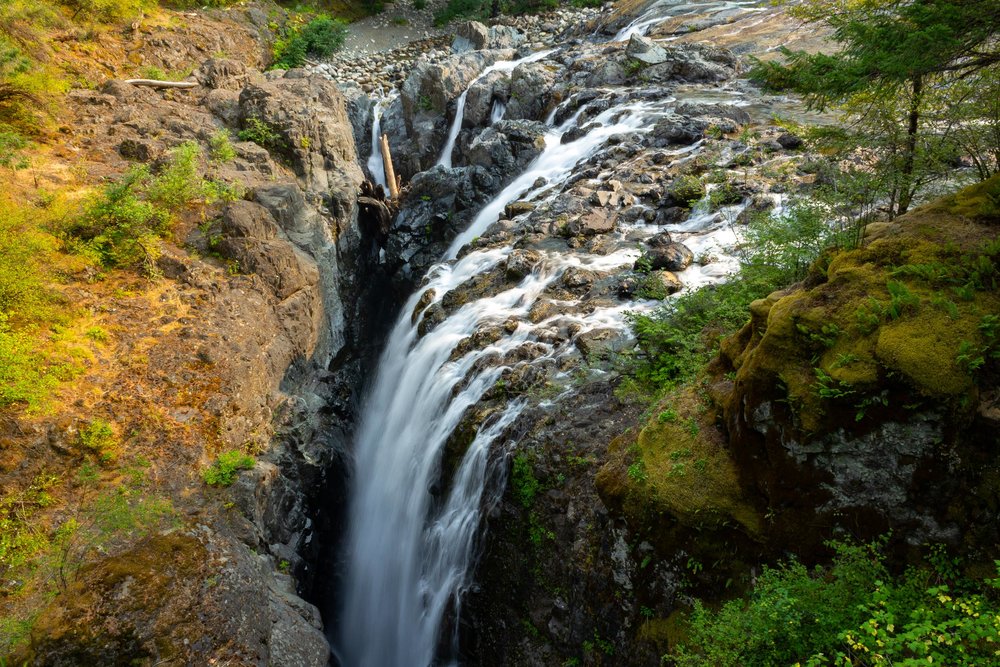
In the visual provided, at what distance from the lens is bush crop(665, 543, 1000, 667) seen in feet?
9.61

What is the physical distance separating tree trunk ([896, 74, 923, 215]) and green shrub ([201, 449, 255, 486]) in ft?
31.9

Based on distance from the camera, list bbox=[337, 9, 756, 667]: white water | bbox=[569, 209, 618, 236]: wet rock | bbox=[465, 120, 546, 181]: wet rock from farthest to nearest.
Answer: bbox=[465, 120, 546, 181]: wet rock < bbox=[569, 209, 618, 236]: wet rock < bbox=[337, 9, 756, 667]: white water

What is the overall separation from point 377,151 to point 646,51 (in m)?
11.5

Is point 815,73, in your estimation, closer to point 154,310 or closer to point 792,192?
point 792,192

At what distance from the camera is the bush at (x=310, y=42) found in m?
25.7

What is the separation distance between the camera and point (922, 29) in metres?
4.45

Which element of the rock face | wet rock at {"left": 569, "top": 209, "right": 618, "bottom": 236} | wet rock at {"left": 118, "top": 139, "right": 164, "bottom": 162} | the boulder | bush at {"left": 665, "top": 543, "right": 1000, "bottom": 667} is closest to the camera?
bush at {"left": 665, "top": 543, "right": 1000, "bottom": 667}

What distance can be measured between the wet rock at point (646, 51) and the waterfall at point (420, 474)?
11.5m

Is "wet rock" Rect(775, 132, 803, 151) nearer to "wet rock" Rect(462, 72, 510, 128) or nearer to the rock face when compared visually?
the rock face

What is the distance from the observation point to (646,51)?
19328 millimetres

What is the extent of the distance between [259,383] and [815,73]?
32.1ft

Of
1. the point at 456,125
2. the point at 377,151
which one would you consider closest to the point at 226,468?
the point at 456,125

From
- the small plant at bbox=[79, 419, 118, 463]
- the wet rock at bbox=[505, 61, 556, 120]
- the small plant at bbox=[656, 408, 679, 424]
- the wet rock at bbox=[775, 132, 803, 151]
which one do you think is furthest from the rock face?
the wet rock at bbox=[775, 132, 803, 151]

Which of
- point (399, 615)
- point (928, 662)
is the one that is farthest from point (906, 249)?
point (399, 615)
